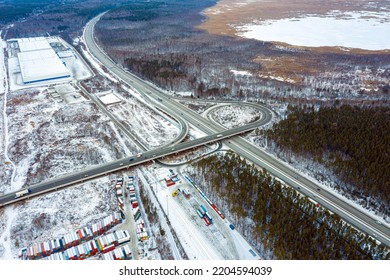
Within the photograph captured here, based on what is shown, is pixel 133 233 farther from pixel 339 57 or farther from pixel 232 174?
pixel 339 57

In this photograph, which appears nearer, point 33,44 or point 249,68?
point 249,68

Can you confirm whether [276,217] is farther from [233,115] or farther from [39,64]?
[39,64]

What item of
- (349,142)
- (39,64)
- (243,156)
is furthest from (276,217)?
(39,64)

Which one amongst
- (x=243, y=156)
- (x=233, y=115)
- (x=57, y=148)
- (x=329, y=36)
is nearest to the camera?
(x=243, y=156)

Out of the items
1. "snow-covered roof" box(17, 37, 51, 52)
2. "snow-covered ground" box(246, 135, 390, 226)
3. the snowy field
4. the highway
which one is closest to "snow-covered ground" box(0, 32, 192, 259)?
the highway

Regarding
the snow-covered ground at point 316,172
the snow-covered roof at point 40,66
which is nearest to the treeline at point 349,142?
the snow-covered ground at point 316,172

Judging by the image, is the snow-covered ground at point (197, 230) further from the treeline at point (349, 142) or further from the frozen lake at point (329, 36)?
the frozen lake at point (329, 36)

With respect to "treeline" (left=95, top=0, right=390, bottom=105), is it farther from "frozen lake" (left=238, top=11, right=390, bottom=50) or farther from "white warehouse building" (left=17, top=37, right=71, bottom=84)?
"white warehouse building" (left=17, top=37, right=71, bottom=84)
